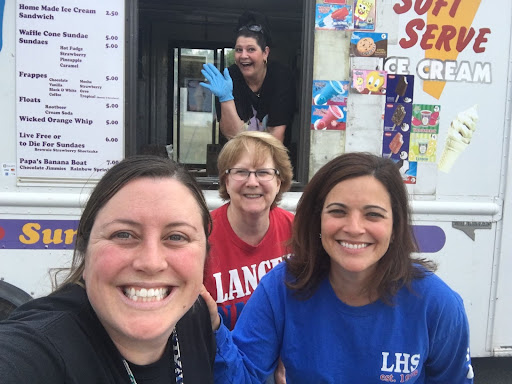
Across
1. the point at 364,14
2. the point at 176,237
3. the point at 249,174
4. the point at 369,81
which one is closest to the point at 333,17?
the point at 364,14

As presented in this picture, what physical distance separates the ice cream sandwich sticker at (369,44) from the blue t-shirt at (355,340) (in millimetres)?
1538

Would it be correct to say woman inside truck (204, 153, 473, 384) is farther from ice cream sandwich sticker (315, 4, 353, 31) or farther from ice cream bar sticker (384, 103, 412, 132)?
ice cream sandwich sticker (315, 4, 353, 31)

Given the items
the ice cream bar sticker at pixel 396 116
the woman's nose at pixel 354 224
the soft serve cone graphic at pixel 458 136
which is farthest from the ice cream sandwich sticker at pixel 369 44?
the woman's nose at pixel 354 224

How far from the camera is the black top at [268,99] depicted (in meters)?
3.18

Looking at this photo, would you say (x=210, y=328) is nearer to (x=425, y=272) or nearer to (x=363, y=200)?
(x=363, y=200)

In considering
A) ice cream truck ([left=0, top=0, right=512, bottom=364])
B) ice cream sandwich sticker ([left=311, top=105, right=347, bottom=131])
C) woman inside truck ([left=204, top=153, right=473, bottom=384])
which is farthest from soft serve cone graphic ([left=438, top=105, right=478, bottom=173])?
woman inside truck ([left=204, top=153, right=473, bottom=384])

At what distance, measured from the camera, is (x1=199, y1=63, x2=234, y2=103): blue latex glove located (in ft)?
9.81

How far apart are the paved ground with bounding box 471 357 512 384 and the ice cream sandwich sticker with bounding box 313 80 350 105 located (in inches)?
84.1

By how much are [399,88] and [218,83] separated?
114 cm

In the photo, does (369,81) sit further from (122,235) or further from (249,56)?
(122,235)

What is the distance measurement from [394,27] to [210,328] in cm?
210

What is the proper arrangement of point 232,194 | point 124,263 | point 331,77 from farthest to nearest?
point 331,77 < point 232,194 < point 124,263

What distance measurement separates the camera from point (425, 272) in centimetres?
161

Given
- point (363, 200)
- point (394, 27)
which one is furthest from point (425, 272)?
point (394, 27)
